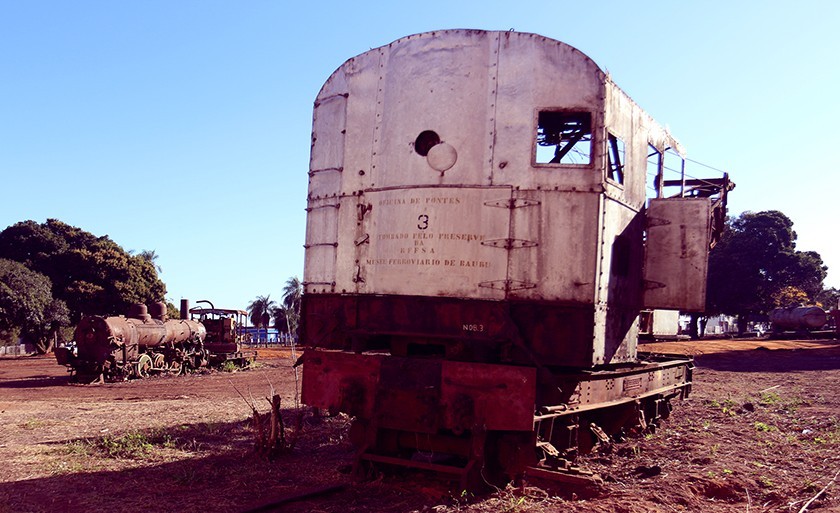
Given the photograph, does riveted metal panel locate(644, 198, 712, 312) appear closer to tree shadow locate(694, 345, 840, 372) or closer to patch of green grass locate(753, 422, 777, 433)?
patch of green grass locate(753, 422, 777, 433)

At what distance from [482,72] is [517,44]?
47 centimetres

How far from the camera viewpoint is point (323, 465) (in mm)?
8305

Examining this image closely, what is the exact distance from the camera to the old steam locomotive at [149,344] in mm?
21516

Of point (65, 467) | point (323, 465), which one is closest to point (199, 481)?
point (323, 465)

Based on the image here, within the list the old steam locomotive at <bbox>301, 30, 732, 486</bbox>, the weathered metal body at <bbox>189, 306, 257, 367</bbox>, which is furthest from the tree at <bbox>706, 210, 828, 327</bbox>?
the old steam locomotive at <bbox>301, 30, 732, 486</bbox>

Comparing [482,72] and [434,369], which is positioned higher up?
[482,72]

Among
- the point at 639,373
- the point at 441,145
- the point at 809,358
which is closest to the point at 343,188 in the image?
the point at 441,145

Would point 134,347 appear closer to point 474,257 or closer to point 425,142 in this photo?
point 425,142

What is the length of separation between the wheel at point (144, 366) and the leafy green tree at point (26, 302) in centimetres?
1460

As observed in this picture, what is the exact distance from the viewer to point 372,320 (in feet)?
24.7

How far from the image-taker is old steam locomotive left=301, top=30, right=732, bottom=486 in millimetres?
6805

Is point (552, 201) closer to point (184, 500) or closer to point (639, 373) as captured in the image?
point (639, 373)

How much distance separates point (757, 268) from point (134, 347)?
46.1 m

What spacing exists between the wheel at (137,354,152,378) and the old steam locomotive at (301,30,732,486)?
58.6 ft
